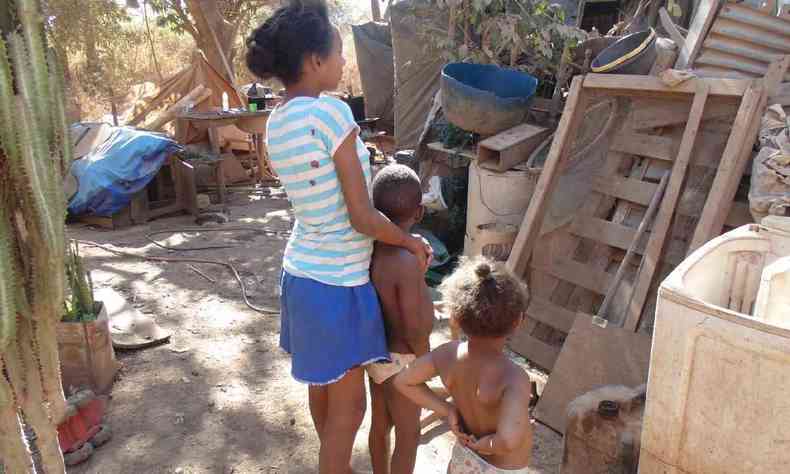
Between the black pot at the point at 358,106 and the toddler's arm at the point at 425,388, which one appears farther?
the black pot at the point at 358,106

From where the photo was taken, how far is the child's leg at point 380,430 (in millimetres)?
2141

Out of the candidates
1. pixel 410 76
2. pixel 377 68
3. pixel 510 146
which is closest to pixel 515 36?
pixel 510 146

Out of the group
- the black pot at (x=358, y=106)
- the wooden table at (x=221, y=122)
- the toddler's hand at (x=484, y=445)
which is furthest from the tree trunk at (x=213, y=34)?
the toddler's hand at (x=484, y=445)

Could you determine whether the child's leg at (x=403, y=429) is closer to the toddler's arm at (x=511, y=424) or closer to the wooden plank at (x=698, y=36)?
A: the toddler's arm at (x=511, y=424)

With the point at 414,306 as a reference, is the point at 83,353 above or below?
below

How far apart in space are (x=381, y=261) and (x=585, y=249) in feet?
6.76

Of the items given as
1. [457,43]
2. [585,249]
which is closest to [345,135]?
[585,249]

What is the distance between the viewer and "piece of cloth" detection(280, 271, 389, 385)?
71.9 inches

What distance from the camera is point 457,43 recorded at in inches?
236

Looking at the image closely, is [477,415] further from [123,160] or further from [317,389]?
[123,160]

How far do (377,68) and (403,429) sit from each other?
10.0 meters

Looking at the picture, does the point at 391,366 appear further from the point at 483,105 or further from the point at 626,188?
the point at 483,105

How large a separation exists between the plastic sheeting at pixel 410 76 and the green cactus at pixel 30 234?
7216mm

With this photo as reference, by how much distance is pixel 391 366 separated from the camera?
2.01 metres
